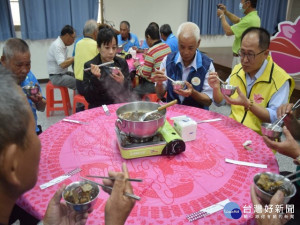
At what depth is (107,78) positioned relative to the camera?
2.71m

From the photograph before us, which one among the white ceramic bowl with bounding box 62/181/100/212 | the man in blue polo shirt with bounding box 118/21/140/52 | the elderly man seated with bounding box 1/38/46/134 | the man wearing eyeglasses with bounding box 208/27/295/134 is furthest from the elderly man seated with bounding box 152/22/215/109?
the man in blue polo shirt with bounding box 118/21/140/52

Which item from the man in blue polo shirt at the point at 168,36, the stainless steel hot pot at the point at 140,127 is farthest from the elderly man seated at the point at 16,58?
the man in blue polo shirt at the point at 168,36

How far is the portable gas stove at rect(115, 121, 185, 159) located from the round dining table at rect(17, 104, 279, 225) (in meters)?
0.04

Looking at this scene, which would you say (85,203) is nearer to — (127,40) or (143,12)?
(127,40)

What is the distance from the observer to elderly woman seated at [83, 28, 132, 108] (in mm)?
2637

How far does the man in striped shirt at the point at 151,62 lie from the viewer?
11.7 feet

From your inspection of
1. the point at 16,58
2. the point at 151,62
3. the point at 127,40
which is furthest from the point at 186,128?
the point at 127,40

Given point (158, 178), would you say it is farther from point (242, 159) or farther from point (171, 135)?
point (242, 159)

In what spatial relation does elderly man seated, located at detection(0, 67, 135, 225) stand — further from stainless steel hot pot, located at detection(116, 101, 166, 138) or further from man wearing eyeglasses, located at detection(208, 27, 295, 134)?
man wearing eyeglasses, located at detection(208, 27, 295, 134)

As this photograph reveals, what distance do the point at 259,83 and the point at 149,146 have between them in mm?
1202

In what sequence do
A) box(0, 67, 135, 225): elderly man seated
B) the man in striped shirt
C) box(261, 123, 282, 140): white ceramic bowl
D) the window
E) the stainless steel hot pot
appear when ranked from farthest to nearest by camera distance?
the window < the man in striped shirt < box(261, 123, 282, 140): white ceramic bowl < the stainless steel hot pot < box(0, 67, 135, 225): elderly man seated

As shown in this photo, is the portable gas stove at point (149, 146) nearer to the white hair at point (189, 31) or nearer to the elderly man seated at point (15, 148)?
the elderly man seated at point (15, 148)

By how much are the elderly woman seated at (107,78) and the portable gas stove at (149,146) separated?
1.23m

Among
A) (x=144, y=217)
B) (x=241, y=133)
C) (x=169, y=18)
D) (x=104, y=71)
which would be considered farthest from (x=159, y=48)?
(x=169, y=18)
